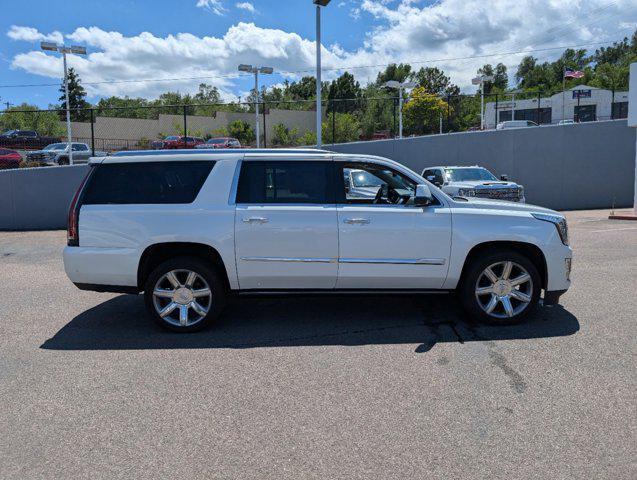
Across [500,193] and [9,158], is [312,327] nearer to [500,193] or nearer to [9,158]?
[500,193]

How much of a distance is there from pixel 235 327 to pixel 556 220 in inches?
144

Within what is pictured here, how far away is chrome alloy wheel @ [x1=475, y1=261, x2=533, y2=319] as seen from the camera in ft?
19.7

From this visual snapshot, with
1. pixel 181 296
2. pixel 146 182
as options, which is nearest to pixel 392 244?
pixel 181 296

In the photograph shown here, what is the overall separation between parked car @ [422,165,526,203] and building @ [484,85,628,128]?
1590cm

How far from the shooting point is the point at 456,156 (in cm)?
2370

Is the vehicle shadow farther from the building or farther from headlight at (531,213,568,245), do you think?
the building

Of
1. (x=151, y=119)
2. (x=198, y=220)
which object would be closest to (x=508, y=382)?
(x=198, y=220)

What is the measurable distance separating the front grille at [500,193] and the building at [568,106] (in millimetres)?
16546

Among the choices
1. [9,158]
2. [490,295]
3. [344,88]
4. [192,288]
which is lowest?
[490,295]

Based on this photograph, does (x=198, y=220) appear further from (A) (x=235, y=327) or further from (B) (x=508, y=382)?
(B) (x=508, y=382)

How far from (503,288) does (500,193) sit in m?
10.1

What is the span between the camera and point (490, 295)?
6.04 meters

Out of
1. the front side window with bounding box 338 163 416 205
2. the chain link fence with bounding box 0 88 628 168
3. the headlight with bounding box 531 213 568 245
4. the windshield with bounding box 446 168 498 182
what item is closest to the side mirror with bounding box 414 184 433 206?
the front side window with bounding box 338 163 416 205

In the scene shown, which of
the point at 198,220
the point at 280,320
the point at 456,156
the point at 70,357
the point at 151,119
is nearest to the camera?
the point at 70,357
